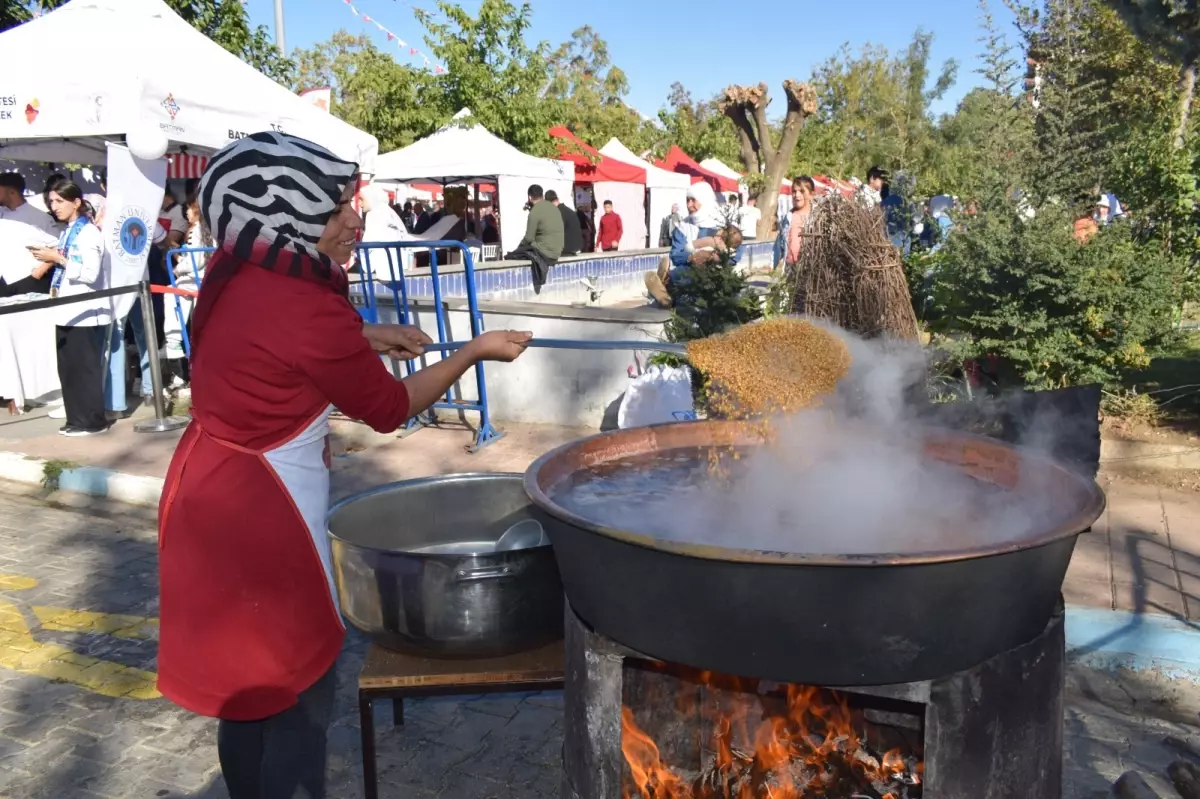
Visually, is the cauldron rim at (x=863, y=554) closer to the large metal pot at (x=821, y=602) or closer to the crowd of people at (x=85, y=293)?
the large metal pot at (x=821, y=602)

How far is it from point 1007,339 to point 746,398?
159 inches

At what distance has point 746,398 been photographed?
112 inches

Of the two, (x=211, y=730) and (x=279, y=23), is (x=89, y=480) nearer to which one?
(x=211, y=730)

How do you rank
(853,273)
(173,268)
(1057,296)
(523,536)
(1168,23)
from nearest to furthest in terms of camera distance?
(523,536) → (853,273) → (1168,23) → (1057,296) → (173,268)

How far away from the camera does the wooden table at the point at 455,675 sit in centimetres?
249

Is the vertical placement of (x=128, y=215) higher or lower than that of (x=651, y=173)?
lower

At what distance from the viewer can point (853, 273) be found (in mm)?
4066

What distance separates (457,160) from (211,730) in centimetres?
1197

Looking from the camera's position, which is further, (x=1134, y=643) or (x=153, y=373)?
(x=153, y=373)

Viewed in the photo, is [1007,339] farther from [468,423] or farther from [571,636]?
[571,636]

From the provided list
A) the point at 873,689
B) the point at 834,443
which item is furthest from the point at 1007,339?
the point at 873,689

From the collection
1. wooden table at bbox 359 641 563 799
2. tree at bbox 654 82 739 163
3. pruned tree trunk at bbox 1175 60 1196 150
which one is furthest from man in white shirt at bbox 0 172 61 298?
tree at bbox 654 82 739 163

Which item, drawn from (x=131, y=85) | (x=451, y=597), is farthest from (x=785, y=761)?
(x=131, y=85)

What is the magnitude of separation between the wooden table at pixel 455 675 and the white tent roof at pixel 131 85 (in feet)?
20.0
